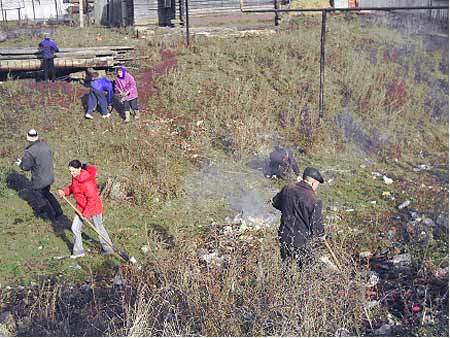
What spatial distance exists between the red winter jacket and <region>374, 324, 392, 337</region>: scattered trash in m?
3.59

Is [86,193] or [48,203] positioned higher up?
[86,193]

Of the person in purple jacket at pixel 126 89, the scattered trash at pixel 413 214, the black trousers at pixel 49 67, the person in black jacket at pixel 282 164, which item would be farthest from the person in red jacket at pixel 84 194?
the black trousers at pixel 49 67

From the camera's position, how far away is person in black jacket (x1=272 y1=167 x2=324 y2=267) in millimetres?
5773

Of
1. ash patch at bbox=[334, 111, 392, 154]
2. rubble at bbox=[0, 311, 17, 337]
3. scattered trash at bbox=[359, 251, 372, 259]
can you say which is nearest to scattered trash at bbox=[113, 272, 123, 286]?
rubble at bbox=[0, 311, 17, 337]

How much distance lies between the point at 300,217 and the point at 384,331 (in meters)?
1.36

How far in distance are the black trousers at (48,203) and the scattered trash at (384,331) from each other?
500cm

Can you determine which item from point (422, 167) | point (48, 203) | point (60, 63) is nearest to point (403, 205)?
point (422, 167)

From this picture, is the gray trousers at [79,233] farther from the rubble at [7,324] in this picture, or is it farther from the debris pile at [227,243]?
the rubble at [7,324]

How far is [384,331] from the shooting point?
17.6 feet

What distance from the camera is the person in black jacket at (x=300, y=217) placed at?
227 inches

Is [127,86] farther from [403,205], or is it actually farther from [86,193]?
[403,205]

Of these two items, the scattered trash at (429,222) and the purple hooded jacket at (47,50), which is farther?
the purple hooded jacket at (47,50)

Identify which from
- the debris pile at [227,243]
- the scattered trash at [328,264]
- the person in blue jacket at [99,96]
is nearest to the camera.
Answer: the scattered trash at [328,264]

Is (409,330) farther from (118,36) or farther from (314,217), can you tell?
(118,36)
